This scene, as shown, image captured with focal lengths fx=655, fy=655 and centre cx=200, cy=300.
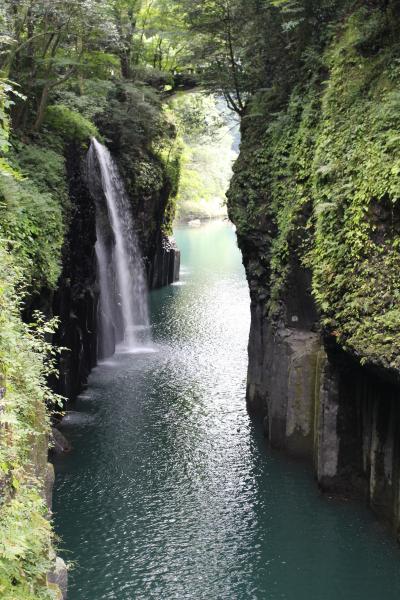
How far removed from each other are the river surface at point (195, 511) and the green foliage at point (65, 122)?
861cm

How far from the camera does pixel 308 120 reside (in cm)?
1678

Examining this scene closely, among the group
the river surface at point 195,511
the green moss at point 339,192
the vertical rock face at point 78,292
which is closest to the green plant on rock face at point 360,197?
the green moss at point 339,192

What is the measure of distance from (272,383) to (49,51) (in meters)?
13.9

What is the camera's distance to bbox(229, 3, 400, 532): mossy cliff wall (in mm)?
12625

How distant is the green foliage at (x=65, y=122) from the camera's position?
22.5 meters

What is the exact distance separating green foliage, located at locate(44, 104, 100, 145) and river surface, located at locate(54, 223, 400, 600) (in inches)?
339

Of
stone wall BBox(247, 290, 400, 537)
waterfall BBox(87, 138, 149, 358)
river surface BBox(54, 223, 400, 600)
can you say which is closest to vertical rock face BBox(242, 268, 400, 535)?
stone wall BBox(247, 290, 400, 537)

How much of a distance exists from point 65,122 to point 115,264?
7.30 m

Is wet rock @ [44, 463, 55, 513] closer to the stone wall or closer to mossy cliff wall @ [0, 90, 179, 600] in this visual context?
mossy cliff wall @ [0, 90, 179, 600]

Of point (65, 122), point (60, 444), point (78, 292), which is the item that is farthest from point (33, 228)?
point (65, 122)

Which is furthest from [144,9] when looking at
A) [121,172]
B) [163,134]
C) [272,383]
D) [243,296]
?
[272,383]

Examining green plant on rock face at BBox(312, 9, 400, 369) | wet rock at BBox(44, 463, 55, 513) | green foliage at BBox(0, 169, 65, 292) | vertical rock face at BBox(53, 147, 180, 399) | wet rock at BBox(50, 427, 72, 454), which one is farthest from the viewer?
vertical rock face at BBox(53, 147, 180, 399)

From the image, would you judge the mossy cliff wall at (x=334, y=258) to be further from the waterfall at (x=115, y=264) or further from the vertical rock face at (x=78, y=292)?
the waterfall at (x=115, y=264)

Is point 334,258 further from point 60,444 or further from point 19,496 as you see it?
point 19,496
